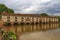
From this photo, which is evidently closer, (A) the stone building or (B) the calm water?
(B) the calm water

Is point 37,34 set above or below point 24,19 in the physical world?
below

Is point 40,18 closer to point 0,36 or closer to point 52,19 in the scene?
point 52,19

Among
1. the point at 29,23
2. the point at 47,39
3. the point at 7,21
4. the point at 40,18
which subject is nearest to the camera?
the point at 47,39

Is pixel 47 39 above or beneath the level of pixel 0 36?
beneath

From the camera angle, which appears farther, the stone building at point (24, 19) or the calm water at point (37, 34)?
the stone building at point (24, 19)

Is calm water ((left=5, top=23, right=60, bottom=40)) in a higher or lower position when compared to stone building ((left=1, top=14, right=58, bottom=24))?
lower

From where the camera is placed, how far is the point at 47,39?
76.6 ft

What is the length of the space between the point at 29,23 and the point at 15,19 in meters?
7.62

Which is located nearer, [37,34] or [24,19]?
[37,34]

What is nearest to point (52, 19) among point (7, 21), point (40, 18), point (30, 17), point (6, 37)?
point (40, 18)

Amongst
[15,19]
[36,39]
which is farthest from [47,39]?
[15,19]

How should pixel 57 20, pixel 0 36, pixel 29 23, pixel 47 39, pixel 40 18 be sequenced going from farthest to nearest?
pixel 57 20 < pixel 40 18 < pixel 29 23 < pixel 47 39 < pixel 0 36

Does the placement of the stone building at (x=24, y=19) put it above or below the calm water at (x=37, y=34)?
above

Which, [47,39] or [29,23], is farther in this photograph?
[29,23]
